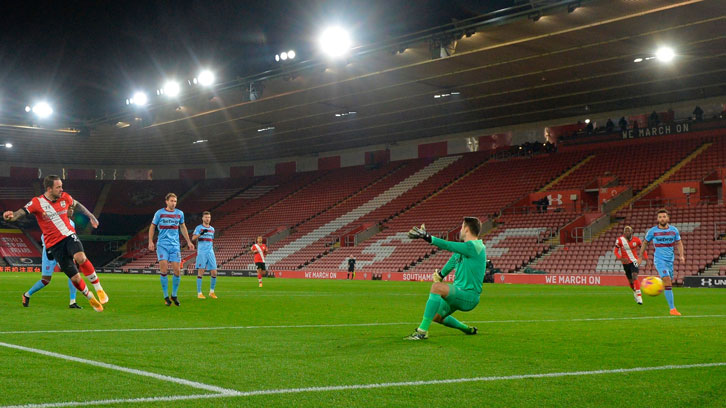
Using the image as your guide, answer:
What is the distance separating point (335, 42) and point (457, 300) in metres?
21.9

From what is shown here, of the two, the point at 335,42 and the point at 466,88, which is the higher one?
the point at 335,42

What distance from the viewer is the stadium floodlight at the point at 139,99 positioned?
3772 centimetres

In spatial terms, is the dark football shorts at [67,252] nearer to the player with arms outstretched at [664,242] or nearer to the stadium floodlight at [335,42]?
the player with arms outstretched at [664,242]

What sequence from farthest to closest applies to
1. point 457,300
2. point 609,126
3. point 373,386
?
point 609,126, point 457,300, point 373,386

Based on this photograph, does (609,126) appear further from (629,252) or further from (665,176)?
(629,252)

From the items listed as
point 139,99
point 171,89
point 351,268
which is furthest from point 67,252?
point 139,99

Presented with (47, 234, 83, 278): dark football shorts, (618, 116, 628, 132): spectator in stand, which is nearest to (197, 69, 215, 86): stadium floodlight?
(618, 116, 628, 132): spectator in stand

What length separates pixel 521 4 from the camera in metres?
24.1

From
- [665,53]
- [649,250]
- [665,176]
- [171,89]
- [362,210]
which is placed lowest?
[649,250]

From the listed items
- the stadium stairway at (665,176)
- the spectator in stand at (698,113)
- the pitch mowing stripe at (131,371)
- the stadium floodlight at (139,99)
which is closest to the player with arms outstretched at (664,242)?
the pitch mowing stripe at (131,371)

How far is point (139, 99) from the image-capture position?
37906 millimetres

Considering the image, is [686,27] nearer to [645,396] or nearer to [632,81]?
[632,81]

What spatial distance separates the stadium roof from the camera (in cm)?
2598

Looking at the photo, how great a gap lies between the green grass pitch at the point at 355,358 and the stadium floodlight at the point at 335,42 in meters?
18.0
